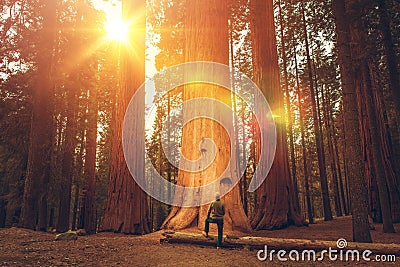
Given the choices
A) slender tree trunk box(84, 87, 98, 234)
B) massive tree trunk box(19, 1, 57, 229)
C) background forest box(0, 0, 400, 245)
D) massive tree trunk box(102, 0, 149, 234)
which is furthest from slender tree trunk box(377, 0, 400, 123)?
slender tree trunk box(84, 87, 98, 234)

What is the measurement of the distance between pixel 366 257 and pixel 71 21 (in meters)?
17.5

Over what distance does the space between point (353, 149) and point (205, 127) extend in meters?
3.83

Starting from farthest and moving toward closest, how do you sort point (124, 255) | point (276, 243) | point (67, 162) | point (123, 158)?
1. point (67, 162)
2. point (123, 158)
3. point (276, 243)
4. point (124, 255)

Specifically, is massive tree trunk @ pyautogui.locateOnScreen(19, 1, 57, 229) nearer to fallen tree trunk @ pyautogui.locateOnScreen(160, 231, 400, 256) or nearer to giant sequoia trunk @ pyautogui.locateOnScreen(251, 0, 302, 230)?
fallen tree trunk @ pyautogui.locateOnScreen(160, 231, 400, 256)

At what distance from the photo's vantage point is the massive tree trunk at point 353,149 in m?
6.11

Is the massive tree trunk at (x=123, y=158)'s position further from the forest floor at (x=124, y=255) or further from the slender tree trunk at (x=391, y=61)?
the slender tree trunk at (x=391, y=61)

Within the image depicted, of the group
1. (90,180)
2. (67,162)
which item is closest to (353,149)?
(90,180)

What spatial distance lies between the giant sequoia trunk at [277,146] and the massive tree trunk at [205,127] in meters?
3.66

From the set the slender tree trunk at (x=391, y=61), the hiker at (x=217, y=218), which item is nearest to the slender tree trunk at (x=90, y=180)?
the hiker at (x=217, y=218)

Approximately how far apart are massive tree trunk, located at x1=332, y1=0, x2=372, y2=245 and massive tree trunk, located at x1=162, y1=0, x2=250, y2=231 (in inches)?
106

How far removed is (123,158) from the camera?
362 inches

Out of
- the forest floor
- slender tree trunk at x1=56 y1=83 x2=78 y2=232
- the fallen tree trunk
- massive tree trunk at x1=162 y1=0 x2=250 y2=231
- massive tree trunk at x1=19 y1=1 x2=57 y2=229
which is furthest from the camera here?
slender tree trunk at x1=56 y1=83 x2=78 y2=232

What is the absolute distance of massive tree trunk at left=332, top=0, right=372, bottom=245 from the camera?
6105mm

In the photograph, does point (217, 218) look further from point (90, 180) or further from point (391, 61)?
point (90, 180)
